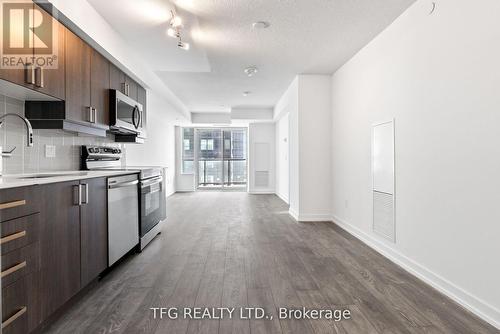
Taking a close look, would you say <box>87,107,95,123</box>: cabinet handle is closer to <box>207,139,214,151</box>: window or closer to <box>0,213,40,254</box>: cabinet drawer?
<box>0,213,40,254</box>: cabinet drawer

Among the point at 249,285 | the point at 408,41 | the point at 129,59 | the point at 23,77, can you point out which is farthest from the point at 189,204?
the point at 408,41

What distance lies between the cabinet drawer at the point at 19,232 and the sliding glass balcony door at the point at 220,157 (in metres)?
8.21

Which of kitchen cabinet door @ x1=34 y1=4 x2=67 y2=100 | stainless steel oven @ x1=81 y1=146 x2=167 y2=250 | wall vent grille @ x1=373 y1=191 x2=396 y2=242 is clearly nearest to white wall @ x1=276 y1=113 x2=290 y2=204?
wall vent grille @ x1=373 y1=191 x2=396 y2=242

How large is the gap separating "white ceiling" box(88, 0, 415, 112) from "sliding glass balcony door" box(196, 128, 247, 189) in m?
4.65

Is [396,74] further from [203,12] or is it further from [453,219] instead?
[203,12]

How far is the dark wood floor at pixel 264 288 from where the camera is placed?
5.90 feet

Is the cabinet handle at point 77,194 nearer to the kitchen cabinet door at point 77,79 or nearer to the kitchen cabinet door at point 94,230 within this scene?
the kitchen cabinet door at point 94,230

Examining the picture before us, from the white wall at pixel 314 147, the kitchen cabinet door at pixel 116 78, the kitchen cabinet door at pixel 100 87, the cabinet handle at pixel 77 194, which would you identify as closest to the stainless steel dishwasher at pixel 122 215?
the cabinet handle at pixel 77 194

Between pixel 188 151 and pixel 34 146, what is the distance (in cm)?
717

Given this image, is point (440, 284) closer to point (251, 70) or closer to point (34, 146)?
point (34, 146)

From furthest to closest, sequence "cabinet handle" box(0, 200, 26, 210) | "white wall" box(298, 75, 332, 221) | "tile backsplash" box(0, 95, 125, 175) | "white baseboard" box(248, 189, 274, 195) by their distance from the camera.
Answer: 1. "white baseboard" box(248, 189, 274, 195)
2. "white wall" box(298, 75, 332, 221)
3. "tile backsplash" box(0, 95, 125, 175)
4. "cabinet handle" box(0, 200, 26, 210)

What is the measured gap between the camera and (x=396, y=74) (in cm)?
294

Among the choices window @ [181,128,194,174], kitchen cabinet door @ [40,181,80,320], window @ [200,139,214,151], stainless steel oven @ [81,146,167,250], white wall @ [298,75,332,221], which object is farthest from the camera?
window @ [200,139,214,151]

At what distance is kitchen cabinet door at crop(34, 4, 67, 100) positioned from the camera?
1980 mm
